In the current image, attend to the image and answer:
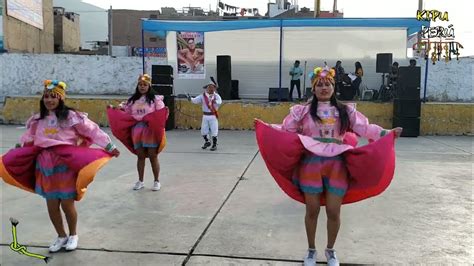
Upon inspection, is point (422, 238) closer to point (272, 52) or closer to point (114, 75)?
point (272, 52)

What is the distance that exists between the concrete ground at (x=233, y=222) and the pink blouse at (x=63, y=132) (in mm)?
935

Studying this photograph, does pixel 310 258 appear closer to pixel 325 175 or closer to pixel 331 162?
pixel 325 175

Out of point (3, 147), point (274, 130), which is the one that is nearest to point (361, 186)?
point (274, 130)

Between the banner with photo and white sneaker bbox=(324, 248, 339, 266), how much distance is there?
13.6m

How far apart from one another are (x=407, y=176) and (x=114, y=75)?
1746cm

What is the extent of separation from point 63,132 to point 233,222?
74.2 inches

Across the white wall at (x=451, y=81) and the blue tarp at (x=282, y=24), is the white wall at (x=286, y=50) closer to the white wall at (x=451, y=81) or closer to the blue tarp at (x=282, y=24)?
the blue tarp at (x=282, y=24)

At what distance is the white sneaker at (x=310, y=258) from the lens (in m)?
3.67

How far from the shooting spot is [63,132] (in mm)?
3934

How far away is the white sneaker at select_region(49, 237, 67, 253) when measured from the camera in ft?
13.1

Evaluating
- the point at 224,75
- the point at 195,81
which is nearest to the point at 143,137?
the point at 224,75

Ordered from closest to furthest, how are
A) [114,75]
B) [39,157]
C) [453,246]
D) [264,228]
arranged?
[39,157], [453,246], [264,228], [114,75]

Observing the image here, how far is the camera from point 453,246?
4.14m

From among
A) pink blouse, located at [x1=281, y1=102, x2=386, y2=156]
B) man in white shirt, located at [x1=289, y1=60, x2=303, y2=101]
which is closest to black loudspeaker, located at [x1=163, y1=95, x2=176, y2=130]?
man in white shirt, located at [x1=289, y1=60, x2=303, y2=101]
